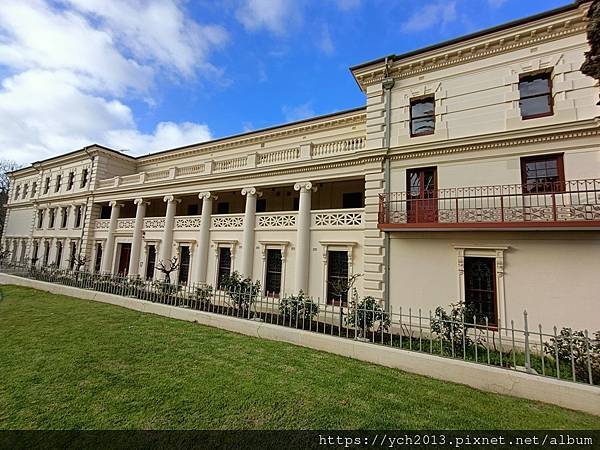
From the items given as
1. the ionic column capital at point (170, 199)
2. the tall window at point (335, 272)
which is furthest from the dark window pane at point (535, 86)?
the ionic column capital at point (170, 199)

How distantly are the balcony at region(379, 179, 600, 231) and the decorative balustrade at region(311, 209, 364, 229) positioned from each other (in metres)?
1.42

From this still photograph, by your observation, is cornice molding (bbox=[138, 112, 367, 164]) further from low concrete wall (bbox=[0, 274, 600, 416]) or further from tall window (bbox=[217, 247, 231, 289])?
low concrete wall (bbox=[0, 274, 600, 416])

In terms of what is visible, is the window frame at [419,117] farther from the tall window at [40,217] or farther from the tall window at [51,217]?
the tall window at [40,217]

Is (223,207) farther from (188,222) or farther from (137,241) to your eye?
(137,241)

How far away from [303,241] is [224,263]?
17.5 feet

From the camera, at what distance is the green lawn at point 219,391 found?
4199 millimetres

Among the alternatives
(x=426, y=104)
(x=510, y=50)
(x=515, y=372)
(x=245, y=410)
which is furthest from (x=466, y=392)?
(x=510, y=50)

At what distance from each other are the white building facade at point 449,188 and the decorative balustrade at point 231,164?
11cm

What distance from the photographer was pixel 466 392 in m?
5.38

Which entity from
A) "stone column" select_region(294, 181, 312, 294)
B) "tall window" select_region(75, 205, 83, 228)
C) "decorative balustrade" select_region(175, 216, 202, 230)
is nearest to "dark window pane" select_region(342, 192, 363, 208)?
"stone column" select_region(294, 181, 312, 294)

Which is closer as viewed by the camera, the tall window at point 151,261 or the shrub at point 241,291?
the shrub at point 241,291

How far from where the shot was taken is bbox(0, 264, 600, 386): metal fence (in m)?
6.05

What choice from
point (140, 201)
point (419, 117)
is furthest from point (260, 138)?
point (419, 117)

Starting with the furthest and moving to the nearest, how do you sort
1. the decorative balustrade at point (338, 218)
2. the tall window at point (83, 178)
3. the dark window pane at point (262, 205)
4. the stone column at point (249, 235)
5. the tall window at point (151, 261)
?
the tall window at point (83, 178), the tall window at point (151, 261), the dark window pane at point (262, 205), the stone column at point (249, 235), the decorative balustrade at point (338, 218)
